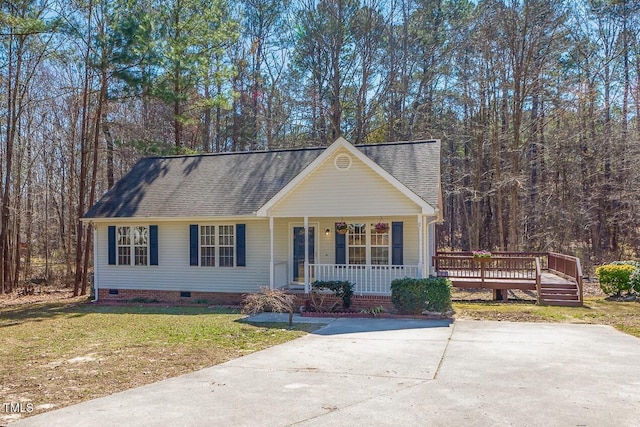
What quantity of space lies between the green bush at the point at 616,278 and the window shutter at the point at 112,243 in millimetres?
16260

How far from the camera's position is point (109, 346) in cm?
921

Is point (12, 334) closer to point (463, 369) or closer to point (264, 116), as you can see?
point (463, 369)

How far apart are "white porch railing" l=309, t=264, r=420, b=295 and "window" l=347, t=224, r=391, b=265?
2.36 ft

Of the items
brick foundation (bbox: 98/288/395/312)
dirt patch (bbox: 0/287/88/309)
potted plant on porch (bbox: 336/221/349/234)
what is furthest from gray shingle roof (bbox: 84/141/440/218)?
dirt patch (bbox: 0/287/88/309)

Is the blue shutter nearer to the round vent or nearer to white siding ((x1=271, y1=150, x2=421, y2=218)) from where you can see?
white siding ((x1=271, y1=150, x2=421, y2=218))

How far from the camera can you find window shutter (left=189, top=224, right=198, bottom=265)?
51.6 feet

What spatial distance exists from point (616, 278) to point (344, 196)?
30.6ft

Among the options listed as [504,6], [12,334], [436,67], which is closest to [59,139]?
[12,334]

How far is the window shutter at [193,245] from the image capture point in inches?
620

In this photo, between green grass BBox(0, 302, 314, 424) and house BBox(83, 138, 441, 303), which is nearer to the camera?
green grass BBox(0, 302, 314, 424)

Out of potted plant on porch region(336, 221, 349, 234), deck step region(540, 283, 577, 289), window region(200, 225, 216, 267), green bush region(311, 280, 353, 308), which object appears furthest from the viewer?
window region(200, 225, 216, 267)

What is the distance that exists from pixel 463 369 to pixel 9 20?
14282 mm

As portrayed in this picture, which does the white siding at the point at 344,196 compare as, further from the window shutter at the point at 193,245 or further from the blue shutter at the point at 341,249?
the window shutter at the point at 193,245

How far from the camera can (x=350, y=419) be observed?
17.2ft
